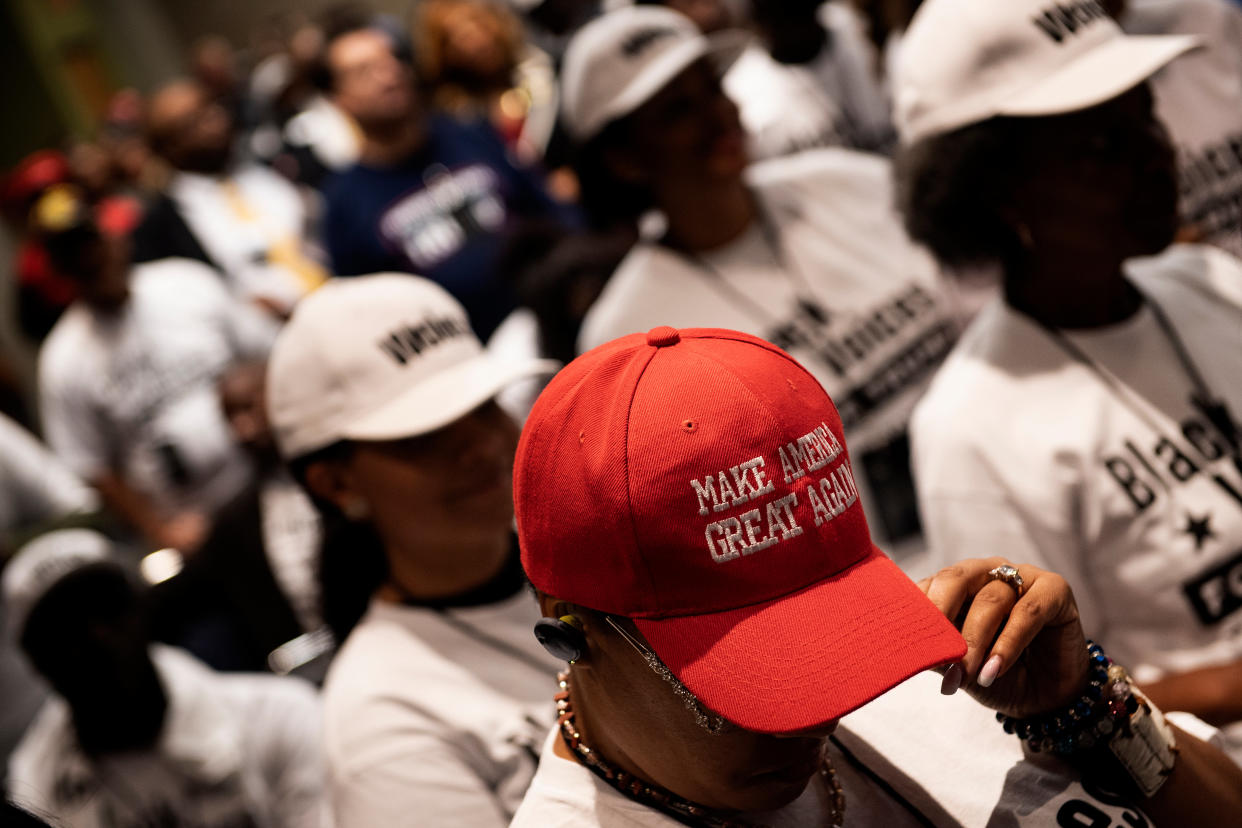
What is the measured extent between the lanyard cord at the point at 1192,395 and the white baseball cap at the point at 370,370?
34.3 inches

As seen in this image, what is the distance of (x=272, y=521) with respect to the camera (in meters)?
3.34

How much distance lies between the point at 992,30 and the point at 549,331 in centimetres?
161

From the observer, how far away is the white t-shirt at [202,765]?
98.3 inches

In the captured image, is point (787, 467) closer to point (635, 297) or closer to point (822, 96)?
point (635, 297)

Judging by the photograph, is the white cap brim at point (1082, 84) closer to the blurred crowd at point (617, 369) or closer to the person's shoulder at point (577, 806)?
the blurred crowd at point (617, 369)

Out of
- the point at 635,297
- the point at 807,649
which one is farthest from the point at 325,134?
the point at 807,649

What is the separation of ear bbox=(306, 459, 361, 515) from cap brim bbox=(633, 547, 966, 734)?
0.99m

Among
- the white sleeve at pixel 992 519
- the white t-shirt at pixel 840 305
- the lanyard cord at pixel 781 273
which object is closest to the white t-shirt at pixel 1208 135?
the white t-shirt at pixel 840 305

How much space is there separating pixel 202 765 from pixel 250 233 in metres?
3.71

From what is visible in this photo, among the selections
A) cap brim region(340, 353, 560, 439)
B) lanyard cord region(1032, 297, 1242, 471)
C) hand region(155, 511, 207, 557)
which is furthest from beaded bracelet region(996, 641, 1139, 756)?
hand region(155, 511, 207, 557)

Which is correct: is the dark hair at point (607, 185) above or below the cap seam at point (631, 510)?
below

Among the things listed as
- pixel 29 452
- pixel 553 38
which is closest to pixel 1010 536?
pixel 29 452

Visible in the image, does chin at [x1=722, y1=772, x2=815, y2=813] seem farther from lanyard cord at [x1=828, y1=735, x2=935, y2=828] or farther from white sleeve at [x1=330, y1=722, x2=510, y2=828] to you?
white sleeve at [x1=330, y1=722, x2=510, y2=828]

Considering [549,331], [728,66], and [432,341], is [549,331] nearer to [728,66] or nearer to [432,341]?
[728,66]
